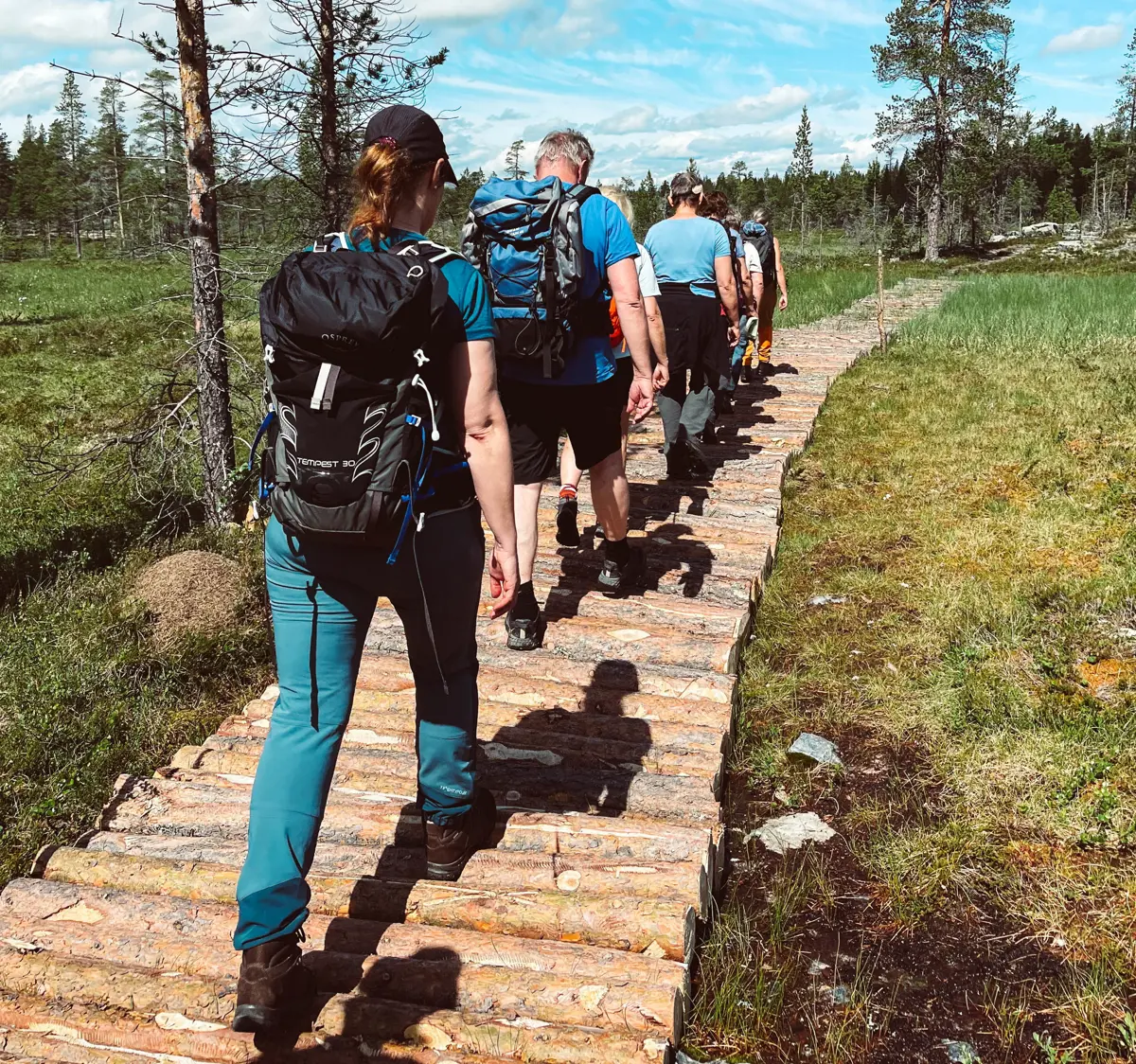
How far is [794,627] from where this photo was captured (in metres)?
5.52

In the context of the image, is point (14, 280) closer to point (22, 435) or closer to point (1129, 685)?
point (22, 435)

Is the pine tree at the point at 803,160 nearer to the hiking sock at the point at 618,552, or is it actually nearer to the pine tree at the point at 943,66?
the pine tree at the point at 943,66

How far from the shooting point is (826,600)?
5.86m

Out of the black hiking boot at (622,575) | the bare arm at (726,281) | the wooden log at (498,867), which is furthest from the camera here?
the bare arm at (726,281)

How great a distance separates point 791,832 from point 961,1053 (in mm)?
1148

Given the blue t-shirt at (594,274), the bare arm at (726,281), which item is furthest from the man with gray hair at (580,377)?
the bare arm at (726,281)

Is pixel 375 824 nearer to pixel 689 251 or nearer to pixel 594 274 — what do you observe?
pixel 594 274

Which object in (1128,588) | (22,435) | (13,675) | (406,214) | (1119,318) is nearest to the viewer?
(406,214)

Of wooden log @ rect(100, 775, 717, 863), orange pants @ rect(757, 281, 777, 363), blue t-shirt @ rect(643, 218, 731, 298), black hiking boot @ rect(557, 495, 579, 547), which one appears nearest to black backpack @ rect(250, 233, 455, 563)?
wooden log @ rect(100, 775, 717, 863)

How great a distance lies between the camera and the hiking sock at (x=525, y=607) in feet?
15.6

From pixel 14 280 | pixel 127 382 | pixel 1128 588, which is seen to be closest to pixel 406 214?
pixel 1128 588

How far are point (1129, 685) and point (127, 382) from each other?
14.1m

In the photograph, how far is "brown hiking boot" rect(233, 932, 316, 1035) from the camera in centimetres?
234

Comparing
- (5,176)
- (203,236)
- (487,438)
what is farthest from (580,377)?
(5,176)
